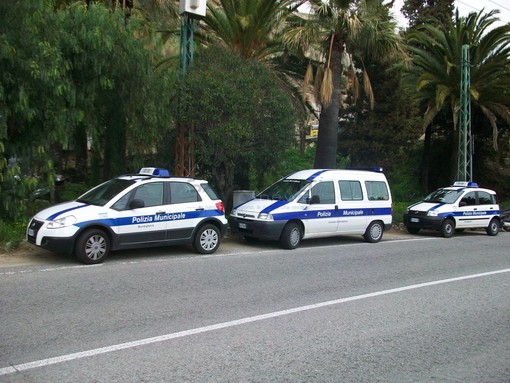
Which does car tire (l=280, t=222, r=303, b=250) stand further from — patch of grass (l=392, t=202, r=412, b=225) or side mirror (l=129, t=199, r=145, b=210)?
patch of grass (l=392, t=202, r=412, b=225)

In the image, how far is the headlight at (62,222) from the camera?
29.5 feet

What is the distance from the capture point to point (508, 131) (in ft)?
87.5

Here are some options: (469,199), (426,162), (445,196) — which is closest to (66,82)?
(445,196)

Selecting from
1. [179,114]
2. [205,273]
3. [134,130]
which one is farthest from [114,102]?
[205,273]

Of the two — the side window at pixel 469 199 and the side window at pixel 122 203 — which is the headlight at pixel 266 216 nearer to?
the side window at pixel 122 203

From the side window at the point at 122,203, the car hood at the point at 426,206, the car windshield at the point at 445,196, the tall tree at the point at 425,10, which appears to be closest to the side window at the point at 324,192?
the side window at the point at 122,203

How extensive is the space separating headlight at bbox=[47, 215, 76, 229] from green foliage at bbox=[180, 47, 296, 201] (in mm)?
5364

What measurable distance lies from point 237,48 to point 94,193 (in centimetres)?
808

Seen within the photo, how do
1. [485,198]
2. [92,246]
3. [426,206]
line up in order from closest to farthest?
[92,246], [426,206], [485,198]

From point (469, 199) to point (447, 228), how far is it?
68.7 inches

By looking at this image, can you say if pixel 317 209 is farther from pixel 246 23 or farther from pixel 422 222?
pixel 246 23

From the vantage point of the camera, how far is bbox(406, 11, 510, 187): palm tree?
72.1 ft

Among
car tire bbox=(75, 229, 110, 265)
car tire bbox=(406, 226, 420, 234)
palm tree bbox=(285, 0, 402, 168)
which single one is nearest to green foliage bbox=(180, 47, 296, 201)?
palm tree bbox=(285, 0, 402, 168)

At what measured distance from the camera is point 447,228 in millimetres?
16609
